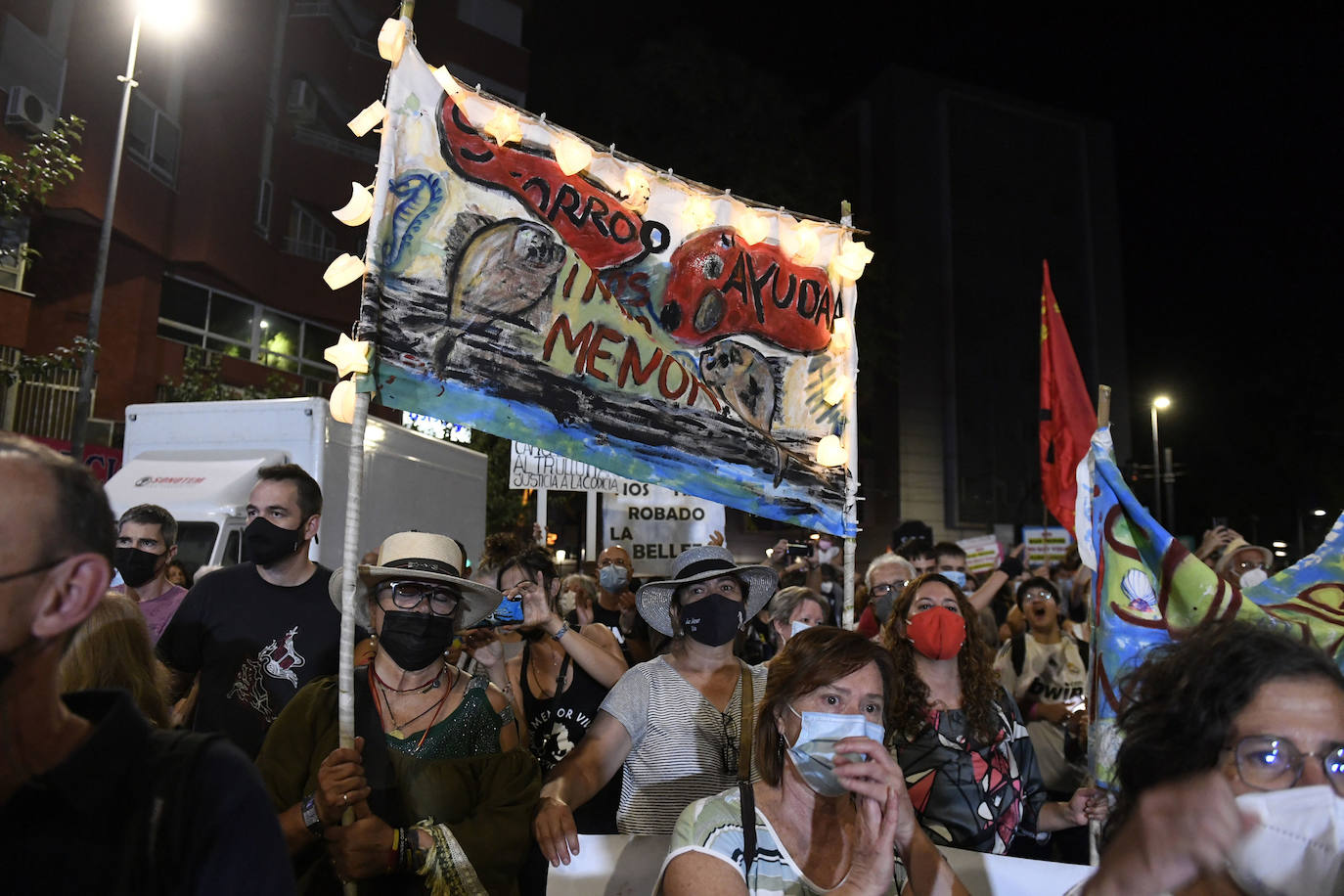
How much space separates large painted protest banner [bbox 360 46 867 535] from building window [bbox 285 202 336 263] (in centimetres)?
2338

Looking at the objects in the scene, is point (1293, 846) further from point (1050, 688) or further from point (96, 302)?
point (96, 302)

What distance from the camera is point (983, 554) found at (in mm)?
10922

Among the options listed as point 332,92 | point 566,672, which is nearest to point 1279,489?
point 332,92

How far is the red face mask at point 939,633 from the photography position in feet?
12.8

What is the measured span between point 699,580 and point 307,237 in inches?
1008

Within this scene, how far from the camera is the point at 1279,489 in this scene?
105 ft

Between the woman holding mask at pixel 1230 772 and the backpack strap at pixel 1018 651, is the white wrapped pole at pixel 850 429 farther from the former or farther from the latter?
the woman holding mask at pixel 1230 772

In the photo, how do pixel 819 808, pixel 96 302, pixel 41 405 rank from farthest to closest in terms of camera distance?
pixel 41 405, pixel 96 302, pixel 819 808

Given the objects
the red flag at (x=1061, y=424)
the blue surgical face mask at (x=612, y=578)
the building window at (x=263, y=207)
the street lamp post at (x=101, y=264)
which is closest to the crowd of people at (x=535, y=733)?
the blue surgical face mask at (x=612, y=578)

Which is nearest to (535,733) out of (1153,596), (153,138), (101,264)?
(1153,596)

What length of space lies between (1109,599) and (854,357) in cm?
193

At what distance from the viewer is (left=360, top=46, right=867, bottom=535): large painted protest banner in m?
3.55

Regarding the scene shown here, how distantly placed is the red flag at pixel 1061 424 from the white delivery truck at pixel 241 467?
6086 millimetres

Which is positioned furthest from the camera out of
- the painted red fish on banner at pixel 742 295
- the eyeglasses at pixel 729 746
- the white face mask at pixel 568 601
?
the white face mask at pixel 568 601
